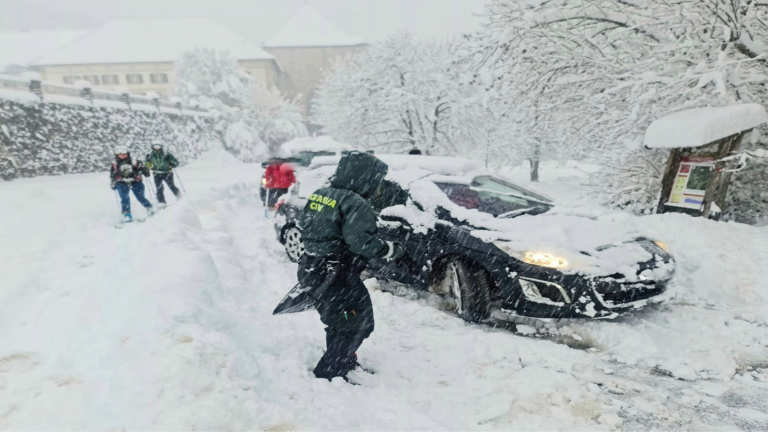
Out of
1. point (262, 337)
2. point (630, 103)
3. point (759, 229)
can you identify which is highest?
point (630, 103)

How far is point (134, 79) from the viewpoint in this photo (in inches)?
1972

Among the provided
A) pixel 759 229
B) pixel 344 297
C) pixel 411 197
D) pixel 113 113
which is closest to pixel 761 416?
pixel 344 297

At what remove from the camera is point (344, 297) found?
289 cm

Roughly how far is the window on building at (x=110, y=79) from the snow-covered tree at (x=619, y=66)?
57.1 meters

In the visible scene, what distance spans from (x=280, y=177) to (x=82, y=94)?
14.6 m

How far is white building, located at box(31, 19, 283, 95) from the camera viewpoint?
49.1 m

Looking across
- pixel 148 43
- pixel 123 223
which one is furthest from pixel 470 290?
pixel 148 43

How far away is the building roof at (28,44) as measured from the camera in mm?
57322

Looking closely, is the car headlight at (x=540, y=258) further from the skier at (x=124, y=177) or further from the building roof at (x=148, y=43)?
the building roof at (x=148, y=43)

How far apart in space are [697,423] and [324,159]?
5353 mm

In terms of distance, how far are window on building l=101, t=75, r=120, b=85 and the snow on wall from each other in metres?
35.5

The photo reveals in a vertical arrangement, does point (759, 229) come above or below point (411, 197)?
below

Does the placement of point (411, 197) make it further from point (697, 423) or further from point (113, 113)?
point (113, 113)

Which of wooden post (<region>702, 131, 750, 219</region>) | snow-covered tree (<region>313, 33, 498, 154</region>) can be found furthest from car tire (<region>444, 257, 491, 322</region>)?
snow-covered tree (<region>313, 33, 498, 154</region>)
